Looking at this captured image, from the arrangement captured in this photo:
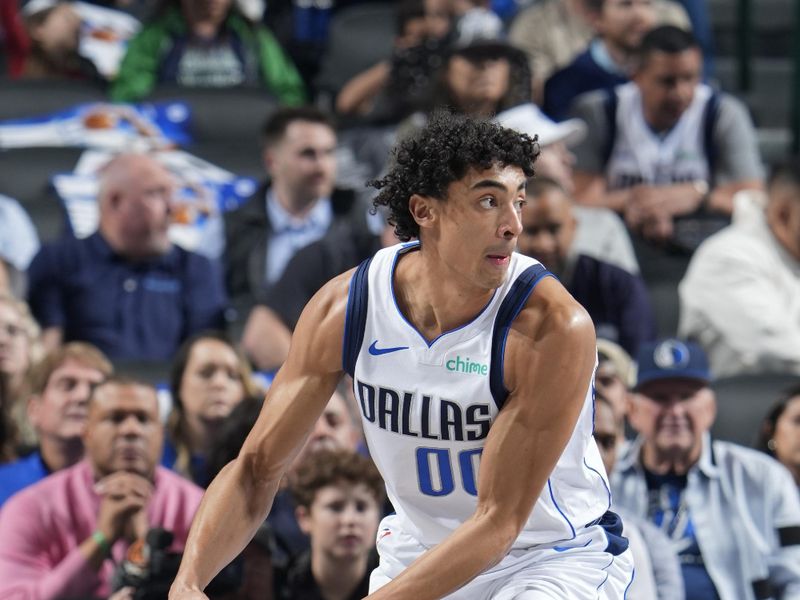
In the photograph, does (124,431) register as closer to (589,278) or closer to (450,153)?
(589,278)

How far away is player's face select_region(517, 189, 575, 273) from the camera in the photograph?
21.2 ft

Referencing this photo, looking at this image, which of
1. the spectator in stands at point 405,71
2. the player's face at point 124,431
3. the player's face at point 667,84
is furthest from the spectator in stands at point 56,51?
the player's face at point 124,431

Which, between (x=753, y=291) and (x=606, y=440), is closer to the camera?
(x=606, y=440)

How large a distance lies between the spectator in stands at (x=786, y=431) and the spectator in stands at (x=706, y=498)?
0.30 meters

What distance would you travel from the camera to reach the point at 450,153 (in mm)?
3445

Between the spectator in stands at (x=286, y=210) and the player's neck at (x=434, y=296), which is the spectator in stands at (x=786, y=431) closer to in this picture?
the spectator in stands at (x=286, y=210)

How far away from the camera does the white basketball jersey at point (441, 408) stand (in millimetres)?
3531

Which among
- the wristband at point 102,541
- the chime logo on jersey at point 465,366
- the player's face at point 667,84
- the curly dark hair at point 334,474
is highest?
the player's face at point 667,84

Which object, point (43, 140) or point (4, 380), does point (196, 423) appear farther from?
point (43, 140)

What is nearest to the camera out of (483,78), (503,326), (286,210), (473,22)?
(503,326)

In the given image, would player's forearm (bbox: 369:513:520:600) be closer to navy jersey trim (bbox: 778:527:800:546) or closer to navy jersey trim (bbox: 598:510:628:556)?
navy jersey trim (bbox: 598:510:628:556)

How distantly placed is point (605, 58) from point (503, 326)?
4.88 metres

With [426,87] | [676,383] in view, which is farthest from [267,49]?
[676,383]

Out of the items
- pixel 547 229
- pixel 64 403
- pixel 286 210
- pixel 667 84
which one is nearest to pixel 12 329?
pixel 64 403
